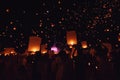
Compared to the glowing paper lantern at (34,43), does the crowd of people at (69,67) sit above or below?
below

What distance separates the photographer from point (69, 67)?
14.0ft

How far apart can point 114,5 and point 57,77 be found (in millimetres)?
5331

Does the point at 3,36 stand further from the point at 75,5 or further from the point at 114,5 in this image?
the point at 114,5

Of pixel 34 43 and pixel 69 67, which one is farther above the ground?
pixel 34 43

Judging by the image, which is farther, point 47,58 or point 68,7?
point 68,7

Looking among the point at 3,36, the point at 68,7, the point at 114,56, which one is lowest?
the point at 114,56

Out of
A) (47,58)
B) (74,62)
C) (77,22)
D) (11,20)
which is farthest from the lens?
(77,22)

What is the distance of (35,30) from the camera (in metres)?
9.14

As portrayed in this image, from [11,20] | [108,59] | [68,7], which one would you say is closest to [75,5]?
[68,7]

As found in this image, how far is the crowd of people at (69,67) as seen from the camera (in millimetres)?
4121

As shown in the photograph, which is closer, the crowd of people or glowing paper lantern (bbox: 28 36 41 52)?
the crowd of people

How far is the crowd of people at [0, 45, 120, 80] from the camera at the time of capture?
4121 millimetres

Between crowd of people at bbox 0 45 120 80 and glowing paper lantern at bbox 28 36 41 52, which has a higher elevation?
glowing paper lantern at bbox 28 36 41 52

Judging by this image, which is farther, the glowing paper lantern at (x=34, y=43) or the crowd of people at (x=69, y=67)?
the glowing paper lantern at (x=34, y=43)
